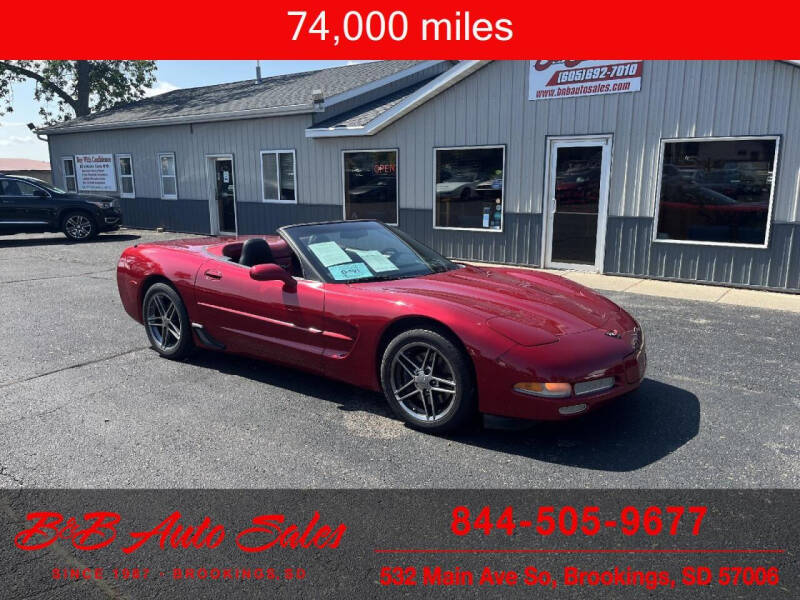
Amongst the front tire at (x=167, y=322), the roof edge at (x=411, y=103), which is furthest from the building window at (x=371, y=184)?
the front tire at (x=167, y=322)

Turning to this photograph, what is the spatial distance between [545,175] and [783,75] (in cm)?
366

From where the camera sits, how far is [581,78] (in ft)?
32.7

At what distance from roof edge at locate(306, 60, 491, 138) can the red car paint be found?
706 centimetres

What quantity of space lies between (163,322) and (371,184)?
27.1 ft

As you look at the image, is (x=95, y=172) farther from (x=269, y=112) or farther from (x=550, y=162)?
(x=550, y=162)

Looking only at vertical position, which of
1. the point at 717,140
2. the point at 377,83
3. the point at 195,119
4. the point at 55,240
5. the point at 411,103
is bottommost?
the point at 55,240

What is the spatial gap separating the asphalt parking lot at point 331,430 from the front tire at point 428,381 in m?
0.14

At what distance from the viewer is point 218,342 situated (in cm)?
503

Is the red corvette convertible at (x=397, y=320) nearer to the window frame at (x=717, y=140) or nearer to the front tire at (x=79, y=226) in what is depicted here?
the window frame at (x=717, y=140)

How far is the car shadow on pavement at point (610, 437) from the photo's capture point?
3500 mm

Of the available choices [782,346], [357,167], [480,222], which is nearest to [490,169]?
[480,222]

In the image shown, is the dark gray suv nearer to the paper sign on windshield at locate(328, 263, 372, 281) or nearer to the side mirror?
the side mirror

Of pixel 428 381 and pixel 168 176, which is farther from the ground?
pixel 168 176

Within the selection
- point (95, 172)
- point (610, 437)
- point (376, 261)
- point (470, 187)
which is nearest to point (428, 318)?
point (376, 261)
